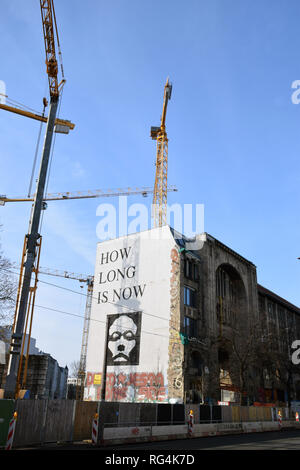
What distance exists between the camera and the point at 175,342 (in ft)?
143

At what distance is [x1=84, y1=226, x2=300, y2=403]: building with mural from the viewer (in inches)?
1734

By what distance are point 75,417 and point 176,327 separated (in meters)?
25.9

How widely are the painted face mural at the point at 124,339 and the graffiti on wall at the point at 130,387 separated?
1.79 meters

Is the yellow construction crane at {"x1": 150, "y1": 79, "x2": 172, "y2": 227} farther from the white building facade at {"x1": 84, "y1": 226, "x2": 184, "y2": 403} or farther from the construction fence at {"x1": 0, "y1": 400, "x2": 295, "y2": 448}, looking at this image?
the construction fence at {"x1": 0, "y1": 400, "x2": 295, "y2": 448}

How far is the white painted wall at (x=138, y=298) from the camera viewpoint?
45.5 meters

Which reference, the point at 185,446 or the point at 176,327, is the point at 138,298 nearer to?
the point at 176,327

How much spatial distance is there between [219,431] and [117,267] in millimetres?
31084

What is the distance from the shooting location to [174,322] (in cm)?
4466

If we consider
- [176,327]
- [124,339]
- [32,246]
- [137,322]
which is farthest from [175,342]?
[32,246]

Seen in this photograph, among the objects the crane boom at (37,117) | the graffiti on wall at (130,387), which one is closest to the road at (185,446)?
the graffiti on wall at (130,387)

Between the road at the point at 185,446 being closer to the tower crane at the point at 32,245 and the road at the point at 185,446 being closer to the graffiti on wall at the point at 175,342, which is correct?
the tower crane at the point at 32,245

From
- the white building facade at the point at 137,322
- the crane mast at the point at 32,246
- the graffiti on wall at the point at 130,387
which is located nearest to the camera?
the crane mast at the point at 32,246
